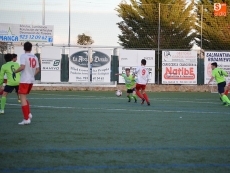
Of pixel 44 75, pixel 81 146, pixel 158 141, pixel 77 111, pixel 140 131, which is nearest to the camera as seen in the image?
pixel 81 146

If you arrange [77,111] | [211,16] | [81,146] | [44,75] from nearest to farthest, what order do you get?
[81,146], [77,111], [44,75], [211,16]

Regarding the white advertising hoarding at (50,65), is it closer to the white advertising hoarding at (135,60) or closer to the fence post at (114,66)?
the fence post at (114,66)

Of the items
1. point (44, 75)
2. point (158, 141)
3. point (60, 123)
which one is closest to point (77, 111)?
point (60, 123)

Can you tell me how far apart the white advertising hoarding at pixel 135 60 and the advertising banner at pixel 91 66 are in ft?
2.63

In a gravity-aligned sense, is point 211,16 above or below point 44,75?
above

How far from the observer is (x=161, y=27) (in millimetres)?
35750

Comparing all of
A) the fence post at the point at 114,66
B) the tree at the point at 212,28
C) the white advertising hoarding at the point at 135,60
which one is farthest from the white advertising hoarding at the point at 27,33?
the tree at the point at 212,28

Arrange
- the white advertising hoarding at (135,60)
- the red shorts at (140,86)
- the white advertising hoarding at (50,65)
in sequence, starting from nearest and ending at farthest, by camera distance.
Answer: the red shorts at (140,86)
the white advertising hoarding at (50,65)
the white advertising hoarding at (135,60)

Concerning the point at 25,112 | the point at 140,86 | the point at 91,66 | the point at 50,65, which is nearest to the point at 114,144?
the point at 25,112

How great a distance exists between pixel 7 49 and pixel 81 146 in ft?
80.0

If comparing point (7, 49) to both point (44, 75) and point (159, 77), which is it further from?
point (159, 77)

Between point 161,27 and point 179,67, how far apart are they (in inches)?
147

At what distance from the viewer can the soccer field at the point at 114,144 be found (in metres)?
7.32

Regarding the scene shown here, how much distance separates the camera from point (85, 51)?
108ft
